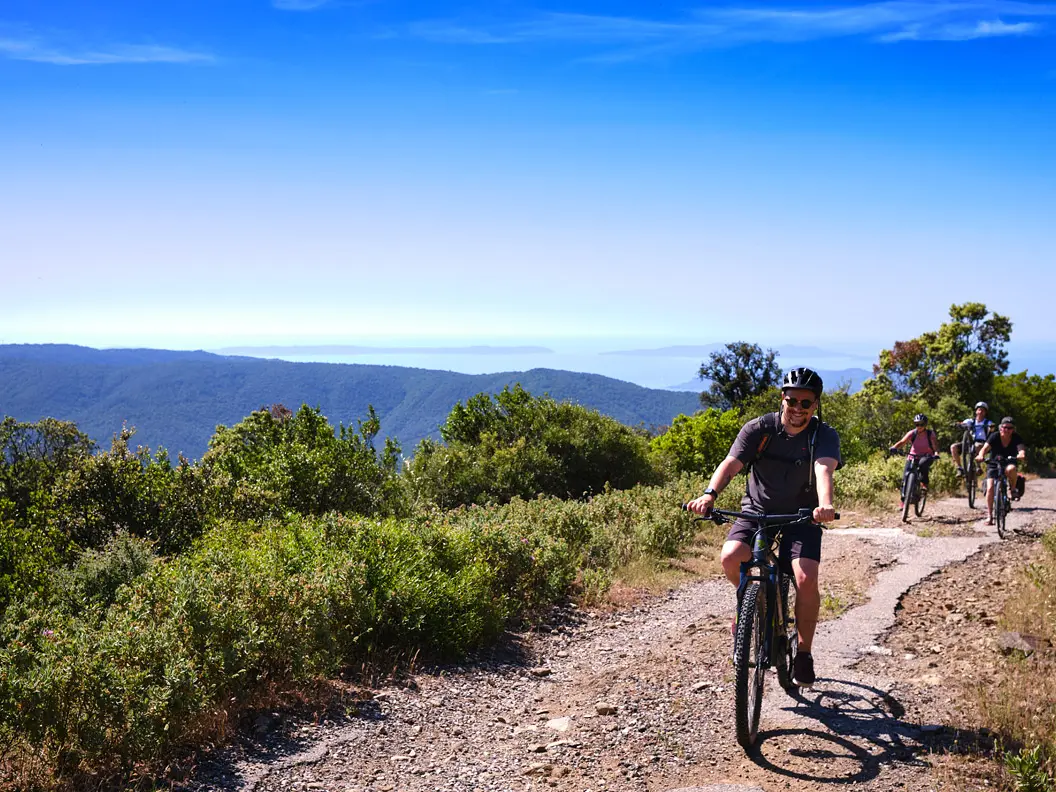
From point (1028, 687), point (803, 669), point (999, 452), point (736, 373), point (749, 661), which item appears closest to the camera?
point (749, 661)

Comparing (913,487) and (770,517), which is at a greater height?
(770,517)

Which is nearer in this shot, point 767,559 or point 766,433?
point 767,559

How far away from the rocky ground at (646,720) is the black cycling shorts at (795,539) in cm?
109

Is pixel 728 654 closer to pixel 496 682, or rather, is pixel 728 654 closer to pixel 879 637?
pixel 879 637

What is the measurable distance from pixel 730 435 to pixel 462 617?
29.4m

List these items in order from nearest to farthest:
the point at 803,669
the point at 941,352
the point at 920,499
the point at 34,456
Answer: the point at 803,669 < the point at 34,456 < the point at 920,499 < the point at 941,352

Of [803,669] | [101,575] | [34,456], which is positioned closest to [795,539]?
[803,669]

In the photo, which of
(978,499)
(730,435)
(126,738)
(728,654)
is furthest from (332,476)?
(730,435)

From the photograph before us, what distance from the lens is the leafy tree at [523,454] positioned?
22.7 m

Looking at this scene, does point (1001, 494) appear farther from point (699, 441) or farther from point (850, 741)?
point (699, 441)

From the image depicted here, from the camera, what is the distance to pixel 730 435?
1394 inches

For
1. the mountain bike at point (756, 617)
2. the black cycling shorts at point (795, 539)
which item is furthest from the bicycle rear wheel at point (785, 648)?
the black cycling shorts at point (795, 539)

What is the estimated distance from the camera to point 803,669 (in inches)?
218

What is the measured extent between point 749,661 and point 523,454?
60.3 ft
